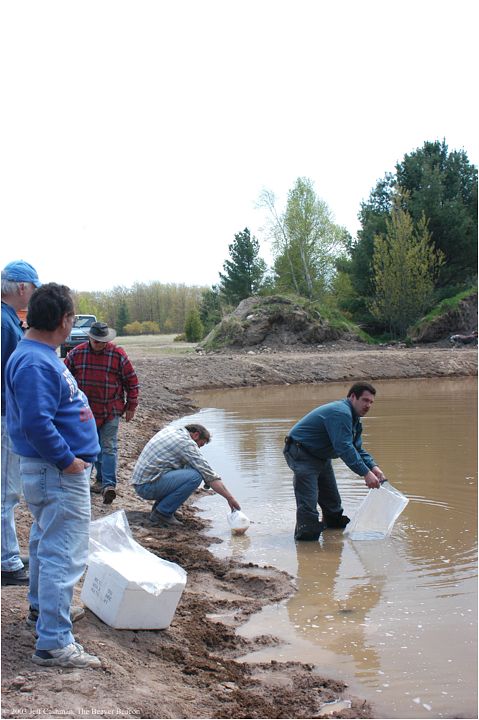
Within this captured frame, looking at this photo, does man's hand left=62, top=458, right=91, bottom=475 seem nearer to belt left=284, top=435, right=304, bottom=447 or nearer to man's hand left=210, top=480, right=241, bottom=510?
man's hand left=210, top=480, right=241, bottom=510

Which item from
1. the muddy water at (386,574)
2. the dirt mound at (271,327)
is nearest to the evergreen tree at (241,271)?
the dirt mound at (271,327)

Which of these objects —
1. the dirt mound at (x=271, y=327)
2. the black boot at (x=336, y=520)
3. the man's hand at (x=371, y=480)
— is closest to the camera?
the man's hand at (x=371, y=480)

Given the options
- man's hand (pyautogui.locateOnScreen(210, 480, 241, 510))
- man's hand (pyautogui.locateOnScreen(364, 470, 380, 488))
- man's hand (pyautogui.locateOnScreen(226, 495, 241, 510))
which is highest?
man's hand (pyautogui.locateOnScreen(364, 470, 380, 488))

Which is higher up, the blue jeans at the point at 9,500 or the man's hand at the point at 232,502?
the blue jeans at the point at 9,500

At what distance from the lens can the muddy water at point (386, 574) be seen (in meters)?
4.56

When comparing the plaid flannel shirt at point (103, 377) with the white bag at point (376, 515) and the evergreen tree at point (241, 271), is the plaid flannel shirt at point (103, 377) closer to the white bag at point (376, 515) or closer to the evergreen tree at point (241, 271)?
the white bag at point (376, 515)

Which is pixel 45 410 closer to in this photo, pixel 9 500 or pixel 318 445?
pixel 9 500

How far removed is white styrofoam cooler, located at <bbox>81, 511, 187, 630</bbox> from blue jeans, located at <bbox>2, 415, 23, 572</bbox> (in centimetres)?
47

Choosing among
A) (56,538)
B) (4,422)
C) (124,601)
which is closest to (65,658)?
(56,538)

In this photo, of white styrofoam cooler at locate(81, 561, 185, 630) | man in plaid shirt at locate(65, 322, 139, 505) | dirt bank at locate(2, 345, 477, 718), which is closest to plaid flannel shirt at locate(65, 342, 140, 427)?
man in plaid shirt at locate(65, 322, 139, 505)

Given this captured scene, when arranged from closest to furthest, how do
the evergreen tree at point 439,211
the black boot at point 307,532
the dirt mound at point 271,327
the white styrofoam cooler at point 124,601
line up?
the white styrofoam cooler at point 124,601
the black boot at point 307,532
the dirt mound at point 271,327
the evergreen tree at point 439,211

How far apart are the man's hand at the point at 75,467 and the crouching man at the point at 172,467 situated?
11.1 feet

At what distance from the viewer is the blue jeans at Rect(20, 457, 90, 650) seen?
3.86 m

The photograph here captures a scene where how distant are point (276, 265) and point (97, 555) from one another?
4791 centimetres
